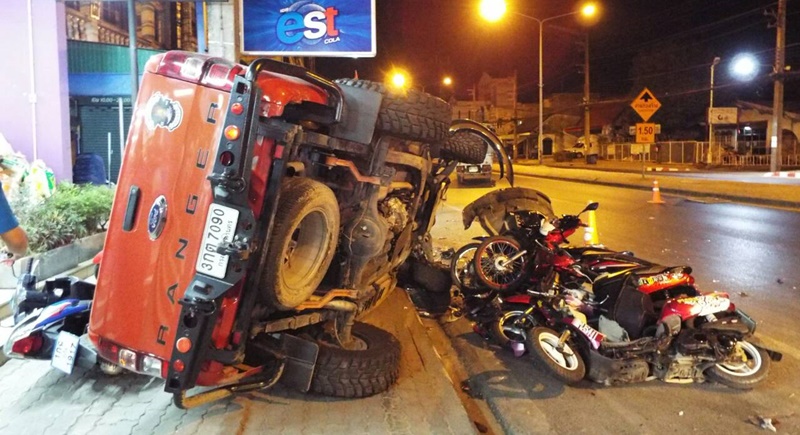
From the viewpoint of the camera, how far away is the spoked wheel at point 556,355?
15.5 feet

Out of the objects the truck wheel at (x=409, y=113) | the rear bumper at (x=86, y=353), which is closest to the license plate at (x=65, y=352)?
the rear bumper at (x=86, y=353)

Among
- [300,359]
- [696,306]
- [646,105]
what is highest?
[646,105]

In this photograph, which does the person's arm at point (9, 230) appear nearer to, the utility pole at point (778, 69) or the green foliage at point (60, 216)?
the green foliage at point (60, 216)

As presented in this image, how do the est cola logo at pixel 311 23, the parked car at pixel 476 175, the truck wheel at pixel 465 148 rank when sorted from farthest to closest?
the parked car at pixel 476 175 → the est cola logo at pixel 311 23 → the truck wheel at pixel 465 148

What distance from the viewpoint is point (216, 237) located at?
3242 millimetres

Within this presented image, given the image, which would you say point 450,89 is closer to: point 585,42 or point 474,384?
point 585,42

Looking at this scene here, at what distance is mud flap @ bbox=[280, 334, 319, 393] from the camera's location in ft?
13.2

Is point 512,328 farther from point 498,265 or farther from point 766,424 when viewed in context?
point 766,424

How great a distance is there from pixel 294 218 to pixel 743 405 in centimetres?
347

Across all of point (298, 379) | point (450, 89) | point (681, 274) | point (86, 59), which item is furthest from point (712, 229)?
point (450, 89)

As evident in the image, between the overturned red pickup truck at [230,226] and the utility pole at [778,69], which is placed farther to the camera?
the utility pole at [778,69]

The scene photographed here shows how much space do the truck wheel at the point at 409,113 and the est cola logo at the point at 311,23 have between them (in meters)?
6.48

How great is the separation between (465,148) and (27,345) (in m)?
4.33

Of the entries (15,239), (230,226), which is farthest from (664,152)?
(15,239)
